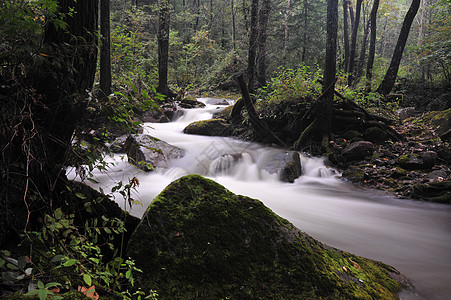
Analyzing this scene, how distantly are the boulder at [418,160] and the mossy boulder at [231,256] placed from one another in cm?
592

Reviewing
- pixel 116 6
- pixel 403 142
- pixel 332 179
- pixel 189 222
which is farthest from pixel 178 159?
pixel 116 6

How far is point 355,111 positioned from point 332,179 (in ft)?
10.9

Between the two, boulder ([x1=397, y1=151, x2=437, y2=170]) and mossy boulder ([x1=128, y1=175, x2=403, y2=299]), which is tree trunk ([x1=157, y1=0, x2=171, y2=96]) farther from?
mossy boulder ([x1=128, y1=175, x2=403, y2=299])

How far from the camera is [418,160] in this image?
7219 millimetres

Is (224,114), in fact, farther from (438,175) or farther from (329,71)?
Answer: (438,175)

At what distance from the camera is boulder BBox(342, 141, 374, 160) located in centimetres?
827

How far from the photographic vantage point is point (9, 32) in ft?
5.49

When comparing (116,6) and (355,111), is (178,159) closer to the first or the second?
(355,111)

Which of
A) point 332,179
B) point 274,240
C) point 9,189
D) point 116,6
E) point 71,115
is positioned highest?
point 116,6

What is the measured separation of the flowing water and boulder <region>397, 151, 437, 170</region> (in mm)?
1471

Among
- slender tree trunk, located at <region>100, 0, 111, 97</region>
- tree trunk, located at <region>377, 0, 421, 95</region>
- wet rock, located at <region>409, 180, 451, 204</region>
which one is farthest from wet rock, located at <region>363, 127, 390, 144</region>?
slender tree trunk, located at <region>100, 0, 111, 97</region>

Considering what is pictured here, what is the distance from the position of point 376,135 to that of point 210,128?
269 inches

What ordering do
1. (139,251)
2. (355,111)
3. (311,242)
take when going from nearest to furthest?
(139,251) → (311,242) → (355,111)

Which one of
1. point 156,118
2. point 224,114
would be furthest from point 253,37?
point 156,118
